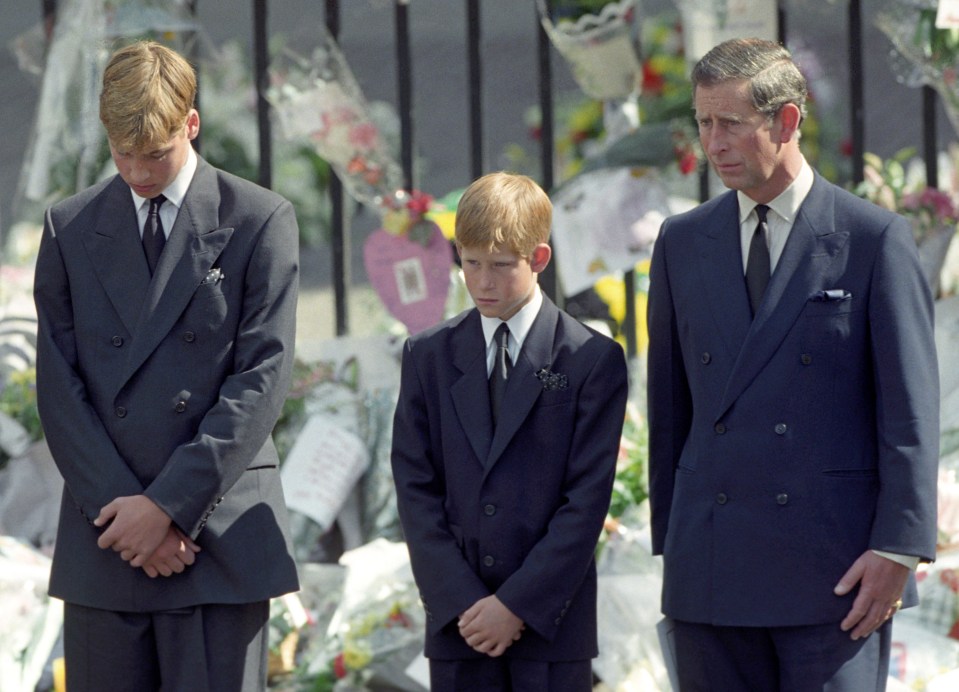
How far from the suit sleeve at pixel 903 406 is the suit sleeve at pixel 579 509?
510 mm

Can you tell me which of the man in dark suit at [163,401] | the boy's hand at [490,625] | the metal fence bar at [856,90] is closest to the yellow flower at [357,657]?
the man in dark suit at [163,401]

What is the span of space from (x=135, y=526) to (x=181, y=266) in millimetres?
476

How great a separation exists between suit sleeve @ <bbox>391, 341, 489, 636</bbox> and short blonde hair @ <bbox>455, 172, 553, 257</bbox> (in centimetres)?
29

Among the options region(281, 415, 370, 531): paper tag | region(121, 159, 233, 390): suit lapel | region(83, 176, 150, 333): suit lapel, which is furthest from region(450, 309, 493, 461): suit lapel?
region(281, 415, 370, 531): paper tag

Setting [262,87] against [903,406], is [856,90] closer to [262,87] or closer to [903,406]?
[262,87]

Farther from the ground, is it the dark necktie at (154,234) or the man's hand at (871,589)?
the dark necktie at (154,234)

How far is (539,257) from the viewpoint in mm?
2928

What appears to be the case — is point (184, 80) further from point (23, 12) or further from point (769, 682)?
point (23, 12)

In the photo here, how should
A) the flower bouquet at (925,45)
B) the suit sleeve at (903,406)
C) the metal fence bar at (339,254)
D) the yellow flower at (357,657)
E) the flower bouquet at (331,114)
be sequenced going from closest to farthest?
the suit sleeve at (903,406) < the yellow flower at (357,657) < the flower bouquet at (925,45) < the flower bouquet at (331,114) < the metal fence bar at (339,254)

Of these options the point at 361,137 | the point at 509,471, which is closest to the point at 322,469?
the point at 361,137

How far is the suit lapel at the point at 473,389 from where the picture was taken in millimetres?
2879

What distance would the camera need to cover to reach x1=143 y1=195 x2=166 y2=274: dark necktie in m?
2.86

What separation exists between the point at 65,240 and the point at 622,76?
194 cm

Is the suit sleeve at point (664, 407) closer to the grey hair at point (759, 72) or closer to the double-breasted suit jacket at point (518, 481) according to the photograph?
the double-breasted suit jacket at point (518, 481)
